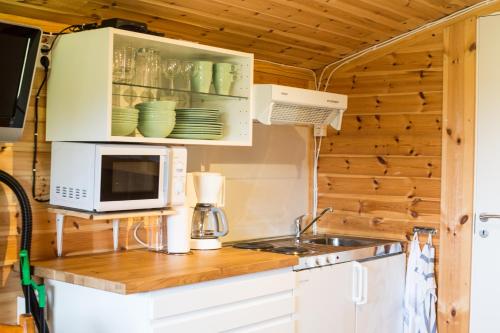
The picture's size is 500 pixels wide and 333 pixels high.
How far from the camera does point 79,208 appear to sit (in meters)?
2.84

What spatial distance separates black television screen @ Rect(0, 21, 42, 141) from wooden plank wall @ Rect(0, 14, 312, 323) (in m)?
0.25

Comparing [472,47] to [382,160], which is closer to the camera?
[472,47]

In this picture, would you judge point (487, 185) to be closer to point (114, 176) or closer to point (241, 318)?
point (241, 318)

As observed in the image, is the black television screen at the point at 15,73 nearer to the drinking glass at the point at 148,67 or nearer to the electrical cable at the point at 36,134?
the electrical cable at the point at 36,134

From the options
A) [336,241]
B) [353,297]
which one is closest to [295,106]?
[336,241]

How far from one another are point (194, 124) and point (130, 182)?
453 mm

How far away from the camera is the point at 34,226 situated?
116 inches

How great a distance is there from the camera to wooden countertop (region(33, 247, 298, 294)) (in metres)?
2.54

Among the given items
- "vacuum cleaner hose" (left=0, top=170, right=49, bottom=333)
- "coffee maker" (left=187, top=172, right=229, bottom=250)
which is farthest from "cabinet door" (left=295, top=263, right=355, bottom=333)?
"vacuum cleaner hose" (left=0, top=170, right=49, bottom=333)

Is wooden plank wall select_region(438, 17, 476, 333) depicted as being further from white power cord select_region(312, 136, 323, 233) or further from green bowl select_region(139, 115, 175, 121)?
green bowl select_region(139, 115, 175, 121)

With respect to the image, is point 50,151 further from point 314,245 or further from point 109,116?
point 314,245

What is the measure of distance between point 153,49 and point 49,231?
901 millimetres

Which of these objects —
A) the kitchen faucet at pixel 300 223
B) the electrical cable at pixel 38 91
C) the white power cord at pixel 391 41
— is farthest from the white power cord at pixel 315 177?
the electrical cable at pixel 38 91

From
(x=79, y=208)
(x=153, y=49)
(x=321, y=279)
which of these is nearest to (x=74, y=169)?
(x=79, y=208)
